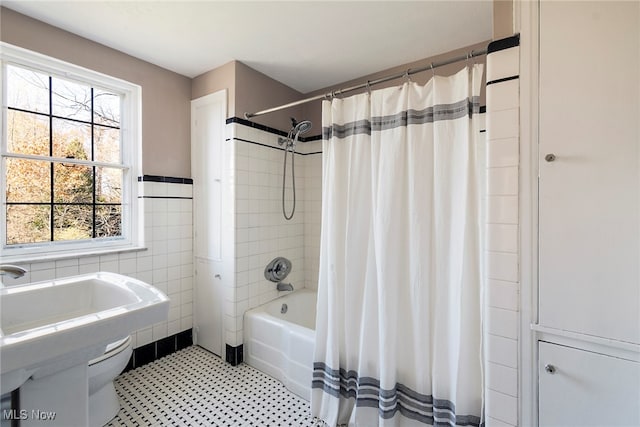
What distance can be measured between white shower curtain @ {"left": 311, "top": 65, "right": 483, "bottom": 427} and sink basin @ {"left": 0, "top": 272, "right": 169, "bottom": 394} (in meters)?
0.98

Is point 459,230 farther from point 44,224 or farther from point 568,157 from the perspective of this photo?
point 44,224

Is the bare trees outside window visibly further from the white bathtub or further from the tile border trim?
the white bathtub

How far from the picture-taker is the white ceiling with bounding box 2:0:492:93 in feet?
5.19

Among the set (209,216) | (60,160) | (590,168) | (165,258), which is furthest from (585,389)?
(60,160)

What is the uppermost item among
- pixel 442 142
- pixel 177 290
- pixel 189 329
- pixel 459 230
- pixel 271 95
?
pixel 271 95

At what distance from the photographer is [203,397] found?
1812 mm

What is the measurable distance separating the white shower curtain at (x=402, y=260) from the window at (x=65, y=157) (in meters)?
1.66

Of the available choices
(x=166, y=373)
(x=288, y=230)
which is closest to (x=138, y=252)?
(x=166, y=373)

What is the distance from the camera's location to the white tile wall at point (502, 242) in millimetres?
1016

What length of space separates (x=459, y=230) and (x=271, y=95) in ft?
6.40

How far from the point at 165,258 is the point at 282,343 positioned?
1.19 metres

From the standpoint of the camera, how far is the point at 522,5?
38.8 inches

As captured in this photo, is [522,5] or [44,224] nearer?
[522,5]

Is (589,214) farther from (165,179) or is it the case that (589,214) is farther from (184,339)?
(184,339)
